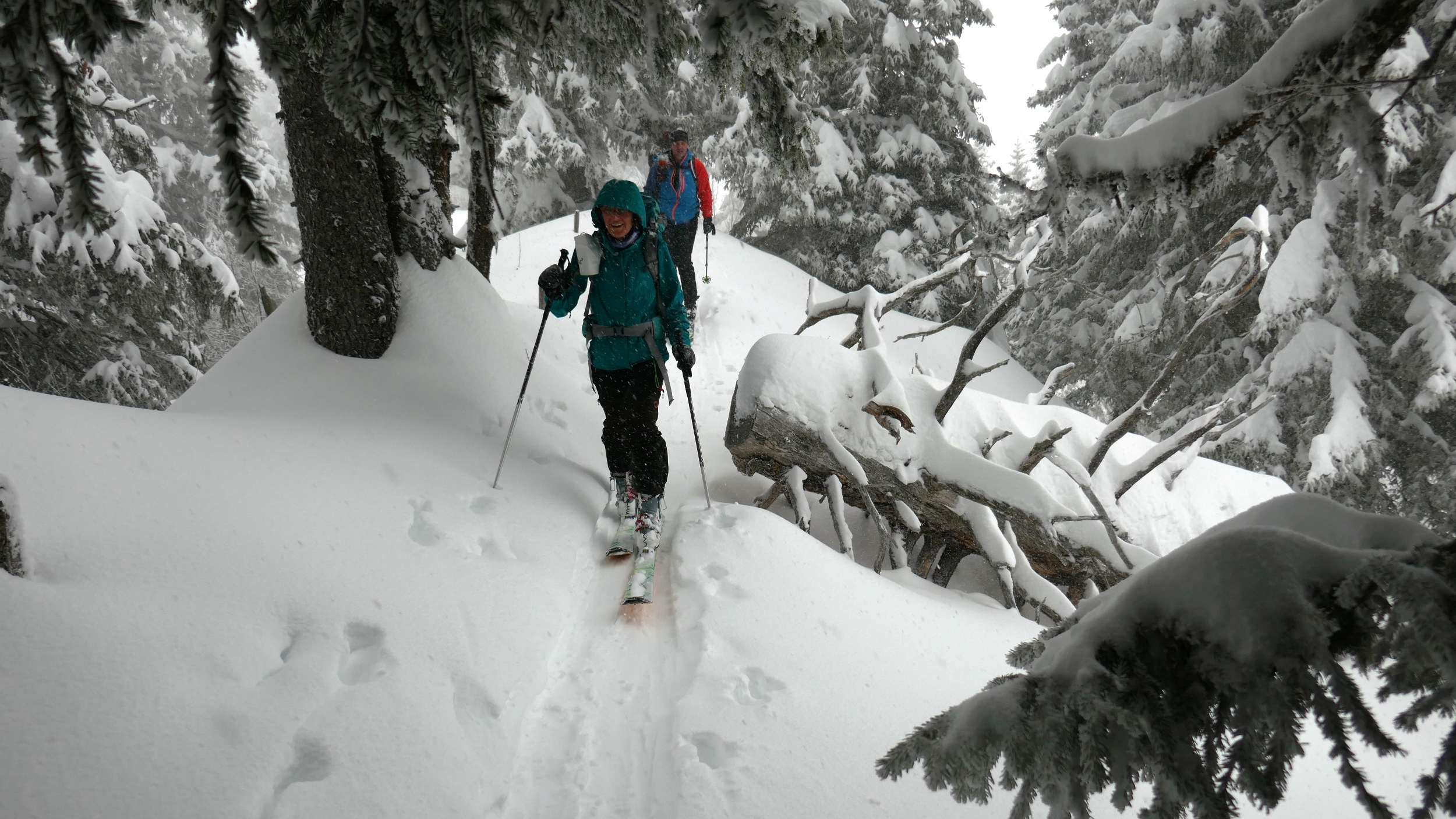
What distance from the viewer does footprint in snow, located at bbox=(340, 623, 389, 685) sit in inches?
105

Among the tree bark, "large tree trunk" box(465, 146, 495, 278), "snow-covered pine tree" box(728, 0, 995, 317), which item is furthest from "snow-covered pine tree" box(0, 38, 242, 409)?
"snow-covered pine tree" box(728, 0, 995, 317)

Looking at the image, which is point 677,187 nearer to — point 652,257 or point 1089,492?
point 652,257

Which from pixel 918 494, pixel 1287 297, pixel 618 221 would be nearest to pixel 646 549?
pixel 618 221

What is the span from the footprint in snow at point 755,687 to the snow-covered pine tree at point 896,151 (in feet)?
36.3

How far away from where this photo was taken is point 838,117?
14.1 metres

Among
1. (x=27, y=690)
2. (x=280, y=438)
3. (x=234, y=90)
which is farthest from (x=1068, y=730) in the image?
(x=280, y=438)

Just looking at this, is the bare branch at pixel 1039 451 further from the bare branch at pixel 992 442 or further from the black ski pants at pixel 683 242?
the black ski pants at pixel 683 242

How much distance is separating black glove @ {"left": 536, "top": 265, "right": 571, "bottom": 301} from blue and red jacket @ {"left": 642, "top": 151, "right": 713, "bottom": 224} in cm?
405

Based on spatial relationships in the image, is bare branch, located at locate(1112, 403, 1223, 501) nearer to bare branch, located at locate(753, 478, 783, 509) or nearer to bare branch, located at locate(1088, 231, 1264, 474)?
bare branch, located at locate(1088, 231, 1264, 474)

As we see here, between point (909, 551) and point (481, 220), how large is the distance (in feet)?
17.6

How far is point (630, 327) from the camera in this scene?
14.6ft

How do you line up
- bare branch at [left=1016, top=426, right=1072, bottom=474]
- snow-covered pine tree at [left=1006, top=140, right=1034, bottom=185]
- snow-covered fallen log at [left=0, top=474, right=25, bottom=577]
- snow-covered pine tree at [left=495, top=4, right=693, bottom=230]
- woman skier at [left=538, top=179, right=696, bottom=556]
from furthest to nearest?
snow-covered pine tree at [left=1006, top=140, right=1034, bottom=185] → snow-covered pine tree at [left=495, top=4, right=693, bottom=230] → bare branch at [left=1016, top=426, right=1072, bottom=474] → woman skier at [left=538, top=179, right=696, bottom=556] → snow-covered fallen log at [left=0, top=474, right=25, bottom=577]

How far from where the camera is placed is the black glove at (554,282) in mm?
4598

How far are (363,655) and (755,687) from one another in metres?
1.73
